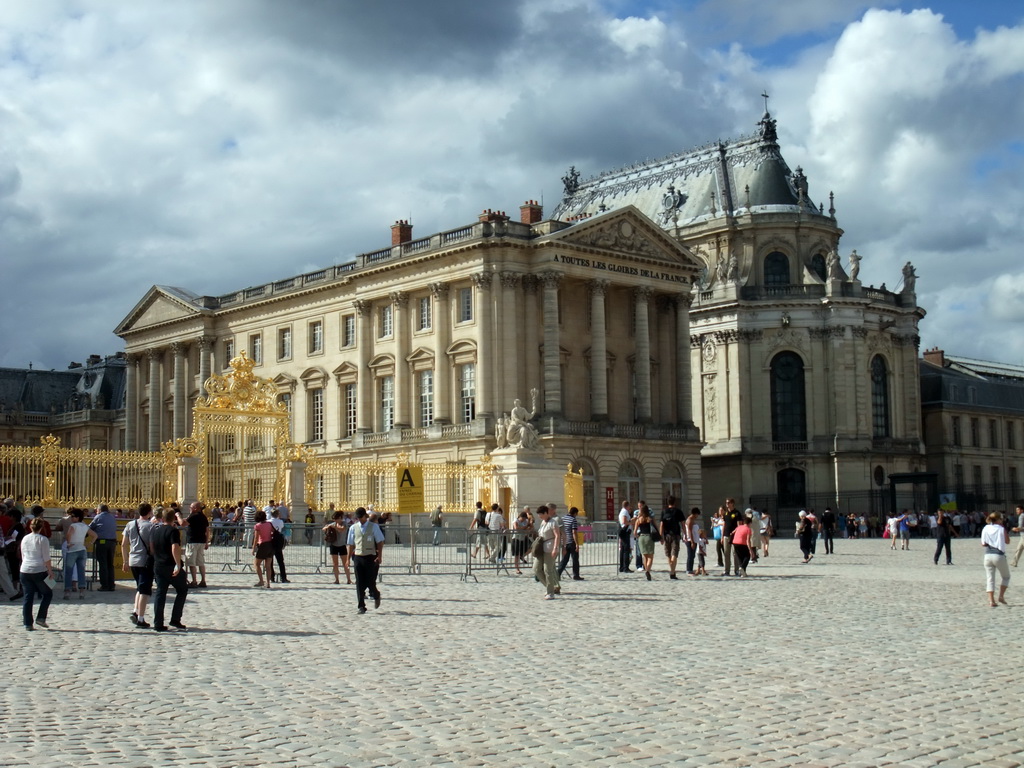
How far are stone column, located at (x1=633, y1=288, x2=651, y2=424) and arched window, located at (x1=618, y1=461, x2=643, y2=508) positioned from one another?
221cm

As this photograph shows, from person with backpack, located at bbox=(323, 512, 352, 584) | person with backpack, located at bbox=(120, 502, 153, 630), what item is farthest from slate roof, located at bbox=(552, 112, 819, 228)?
person with backpack, located at bbox=(120, 502, 153, 630)

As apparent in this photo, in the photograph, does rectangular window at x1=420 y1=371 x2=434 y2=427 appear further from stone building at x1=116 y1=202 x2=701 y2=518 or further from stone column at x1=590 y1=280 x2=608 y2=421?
stone column at x1=590 y1=280 x2=608 y2=421

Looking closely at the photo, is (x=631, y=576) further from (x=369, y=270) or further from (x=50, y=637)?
(x=369, y=270)

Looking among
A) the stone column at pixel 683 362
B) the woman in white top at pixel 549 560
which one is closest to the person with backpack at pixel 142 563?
the woman in white top at pixel 549 560

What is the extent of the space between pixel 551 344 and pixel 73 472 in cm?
2671

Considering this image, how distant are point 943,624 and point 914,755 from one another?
27.8 feet

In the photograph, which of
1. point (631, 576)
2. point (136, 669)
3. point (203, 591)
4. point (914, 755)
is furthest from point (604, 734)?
point (631, 576)

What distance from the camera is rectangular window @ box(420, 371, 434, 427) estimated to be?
5959cm

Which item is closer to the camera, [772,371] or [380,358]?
[380,358]

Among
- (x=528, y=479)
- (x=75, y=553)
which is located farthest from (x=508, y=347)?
(x=75, y=553)

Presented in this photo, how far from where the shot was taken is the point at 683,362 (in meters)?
62.5

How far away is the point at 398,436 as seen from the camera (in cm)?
5966

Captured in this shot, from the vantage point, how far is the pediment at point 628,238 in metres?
57.5

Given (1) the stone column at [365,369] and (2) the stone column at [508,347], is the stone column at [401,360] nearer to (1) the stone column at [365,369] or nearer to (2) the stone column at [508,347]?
(1) the stone column at [365,369]
